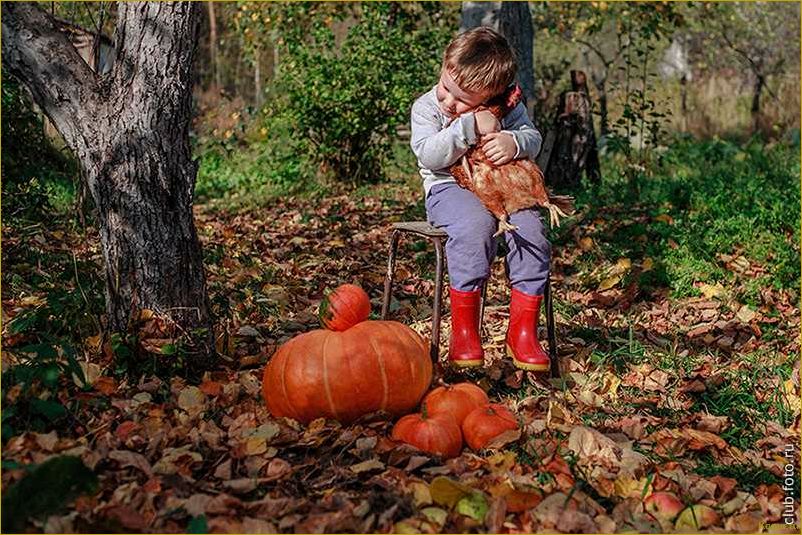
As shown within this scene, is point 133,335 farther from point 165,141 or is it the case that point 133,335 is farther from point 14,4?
point 14,4

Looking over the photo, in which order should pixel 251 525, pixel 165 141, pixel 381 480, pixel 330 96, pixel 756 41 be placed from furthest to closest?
pixel 756 41 < pixel 330 96 < pixel 165 141 < pixel 381 480 < pixel 251 525

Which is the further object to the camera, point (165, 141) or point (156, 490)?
point (165, 141)

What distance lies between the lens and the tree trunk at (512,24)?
7234 mm

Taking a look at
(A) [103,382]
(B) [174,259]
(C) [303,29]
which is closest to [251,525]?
(A) [103,382]

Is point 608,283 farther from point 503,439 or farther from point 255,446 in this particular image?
point 255,446

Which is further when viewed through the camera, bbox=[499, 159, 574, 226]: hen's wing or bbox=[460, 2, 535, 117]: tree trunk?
bbox=[460, 2, 535, 117]: tree trunk

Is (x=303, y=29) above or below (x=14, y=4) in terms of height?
above

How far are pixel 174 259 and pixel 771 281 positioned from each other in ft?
12.1

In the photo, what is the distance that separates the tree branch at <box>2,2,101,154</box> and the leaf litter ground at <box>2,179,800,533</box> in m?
0.83

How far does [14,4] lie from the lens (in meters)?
3.34

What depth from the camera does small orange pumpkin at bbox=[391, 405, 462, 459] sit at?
116 inches

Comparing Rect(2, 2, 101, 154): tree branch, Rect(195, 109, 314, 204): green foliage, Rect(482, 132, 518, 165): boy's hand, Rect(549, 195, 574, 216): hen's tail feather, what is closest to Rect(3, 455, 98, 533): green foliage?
Rect(2, 2, 101, 154): tree branch

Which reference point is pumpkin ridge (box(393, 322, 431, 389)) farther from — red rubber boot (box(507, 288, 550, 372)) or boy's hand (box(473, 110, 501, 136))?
boy's hand (box(473, 110, 501, 136))

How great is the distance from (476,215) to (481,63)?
599mm
